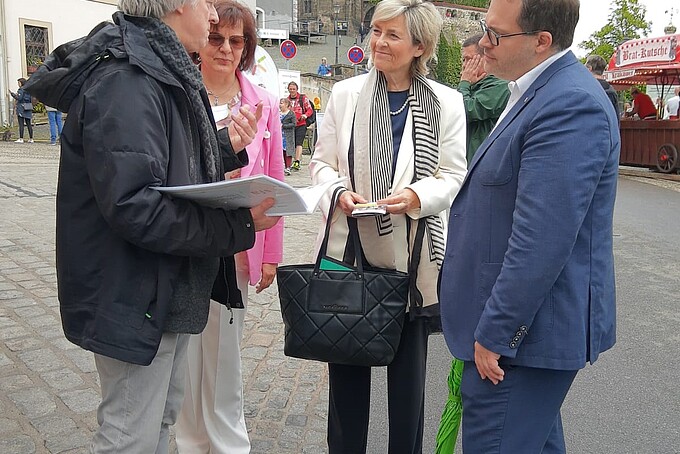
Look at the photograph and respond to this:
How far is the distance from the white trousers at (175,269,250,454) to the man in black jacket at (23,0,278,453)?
30.9 inches

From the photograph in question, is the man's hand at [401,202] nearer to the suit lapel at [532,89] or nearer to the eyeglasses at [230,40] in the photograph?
the suit lapel at [532,89]

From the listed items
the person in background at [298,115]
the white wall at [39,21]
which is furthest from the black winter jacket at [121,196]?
the white wall at [39,21]

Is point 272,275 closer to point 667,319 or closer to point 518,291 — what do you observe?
point 518,291

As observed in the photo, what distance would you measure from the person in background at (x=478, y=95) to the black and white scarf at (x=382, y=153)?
2280 millimetres

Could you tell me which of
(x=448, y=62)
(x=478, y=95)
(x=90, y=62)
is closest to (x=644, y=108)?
(x=478, y=95)

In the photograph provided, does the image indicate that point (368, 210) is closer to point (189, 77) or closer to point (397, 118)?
point (397, 118)

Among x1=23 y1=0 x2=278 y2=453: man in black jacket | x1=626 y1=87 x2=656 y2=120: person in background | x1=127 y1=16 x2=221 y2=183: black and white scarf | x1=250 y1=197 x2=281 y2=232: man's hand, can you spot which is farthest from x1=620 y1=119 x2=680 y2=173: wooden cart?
x1=23 y1=0 x2=278 y2=453: man in black jacket

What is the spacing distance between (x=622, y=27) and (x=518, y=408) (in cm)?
3830

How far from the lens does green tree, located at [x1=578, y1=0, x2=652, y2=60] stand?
34.8m

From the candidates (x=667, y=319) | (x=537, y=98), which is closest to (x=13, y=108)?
(x=667, y=319)

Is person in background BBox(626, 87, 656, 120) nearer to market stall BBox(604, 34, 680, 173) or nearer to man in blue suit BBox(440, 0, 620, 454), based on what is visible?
market stall BBox(604, 34, 680, 173)

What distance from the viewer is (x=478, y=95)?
5.07 metres

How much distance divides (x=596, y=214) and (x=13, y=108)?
25.6 meters

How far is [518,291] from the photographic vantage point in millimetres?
1860
